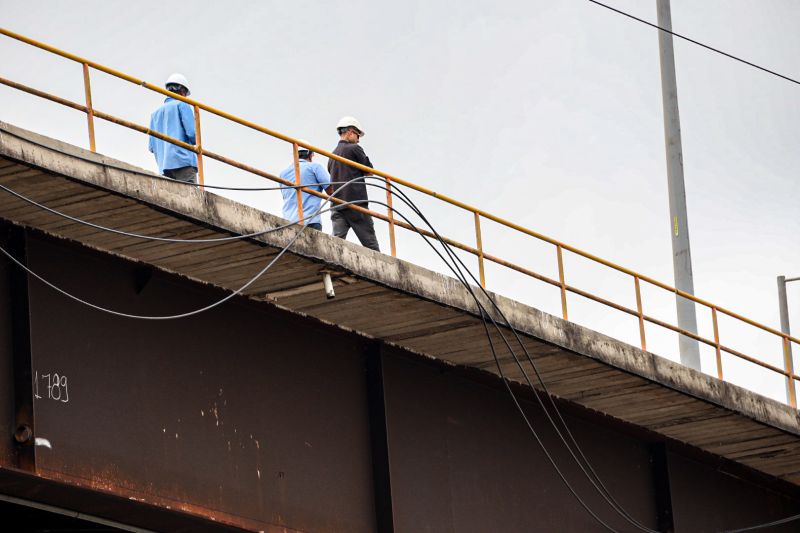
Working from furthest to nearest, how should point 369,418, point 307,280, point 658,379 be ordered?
point 658,379, point 369,418, point 307,280

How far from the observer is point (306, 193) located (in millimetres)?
17484

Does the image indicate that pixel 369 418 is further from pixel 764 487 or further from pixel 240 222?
pixel 764 487

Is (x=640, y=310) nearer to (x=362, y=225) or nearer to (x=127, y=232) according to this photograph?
(x=362, y=225)

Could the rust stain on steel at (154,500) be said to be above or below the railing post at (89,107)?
below

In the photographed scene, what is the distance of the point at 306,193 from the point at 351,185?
0.61 metres

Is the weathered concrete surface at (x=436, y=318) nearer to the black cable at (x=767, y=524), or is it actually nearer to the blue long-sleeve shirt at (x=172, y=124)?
the black cable at (x=767, y=524)

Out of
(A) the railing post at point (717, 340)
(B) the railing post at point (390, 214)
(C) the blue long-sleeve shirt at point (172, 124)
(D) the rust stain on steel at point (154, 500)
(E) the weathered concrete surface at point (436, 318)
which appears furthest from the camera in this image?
(A) the railing post at point (717, 340)

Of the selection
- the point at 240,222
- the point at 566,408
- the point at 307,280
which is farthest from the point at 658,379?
the point at 240,222

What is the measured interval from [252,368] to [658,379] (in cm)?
562

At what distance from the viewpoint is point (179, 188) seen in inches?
571

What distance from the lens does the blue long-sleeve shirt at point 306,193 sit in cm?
1730

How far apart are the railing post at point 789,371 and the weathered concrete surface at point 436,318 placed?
50 cm

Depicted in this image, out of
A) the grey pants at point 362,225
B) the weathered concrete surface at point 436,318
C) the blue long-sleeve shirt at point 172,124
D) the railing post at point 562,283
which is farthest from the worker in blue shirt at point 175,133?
the railing post at point 562,283

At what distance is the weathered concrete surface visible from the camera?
14055mm
